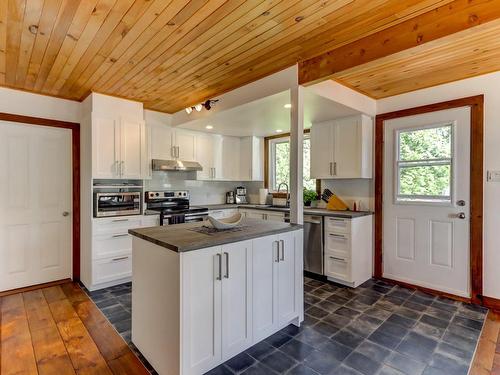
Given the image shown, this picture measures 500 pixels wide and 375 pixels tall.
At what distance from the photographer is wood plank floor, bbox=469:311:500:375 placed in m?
1.94

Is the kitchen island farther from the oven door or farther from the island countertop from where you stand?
the oven door

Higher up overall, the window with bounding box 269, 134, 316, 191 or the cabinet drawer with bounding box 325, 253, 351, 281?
the window with bounding box 269, 134, 316, 191

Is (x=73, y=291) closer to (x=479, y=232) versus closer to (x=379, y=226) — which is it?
(x=379, y=226)

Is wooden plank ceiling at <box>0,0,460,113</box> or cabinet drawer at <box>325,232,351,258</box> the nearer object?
wooden plank ceiling at <box>0,0,460,113</box>

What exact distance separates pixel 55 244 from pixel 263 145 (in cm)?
361

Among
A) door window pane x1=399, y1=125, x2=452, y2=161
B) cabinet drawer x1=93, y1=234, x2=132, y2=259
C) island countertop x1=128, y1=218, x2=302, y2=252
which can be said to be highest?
door window pane x1=399, y1=125, x2=452, y2=161

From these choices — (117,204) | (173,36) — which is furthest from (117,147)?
(173,36)

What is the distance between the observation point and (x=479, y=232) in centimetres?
297

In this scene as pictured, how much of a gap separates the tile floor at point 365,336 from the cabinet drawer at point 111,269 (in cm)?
18

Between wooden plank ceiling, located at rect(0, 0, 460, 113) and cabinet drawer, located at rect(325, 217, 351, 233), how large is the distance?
6.39 ft

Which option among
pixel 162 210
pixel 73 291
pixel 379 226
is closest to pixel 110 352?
pixel 73 291

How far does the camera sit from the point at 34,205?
3.50 m

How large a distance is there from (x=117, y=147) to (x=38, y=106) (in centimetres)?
104

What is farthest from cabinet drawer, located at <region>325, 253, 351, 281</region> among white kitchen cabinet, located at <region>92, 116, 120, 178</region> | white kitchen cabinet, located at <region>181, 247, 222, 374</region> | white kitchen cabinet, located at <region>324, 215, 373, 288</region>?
white kitchen cabinet, located at <region>92, 116, 120, 178</region>
